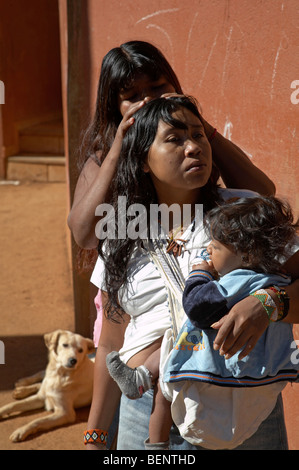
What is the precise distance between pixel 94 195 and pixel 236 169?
0.53 metres

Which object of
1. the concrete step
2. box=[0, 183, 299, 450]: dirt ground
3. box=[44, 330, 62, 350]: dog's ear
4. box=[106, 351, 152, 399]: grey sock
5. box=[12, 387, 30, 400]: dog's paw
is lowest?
→ box=[12, 387, 30, 400]: dog's paw

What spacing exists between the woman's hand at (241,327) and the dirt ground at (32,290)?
2539 mm

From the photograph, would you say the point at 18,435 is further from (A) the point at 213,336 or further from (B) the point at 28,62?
(B) the point at 28,62

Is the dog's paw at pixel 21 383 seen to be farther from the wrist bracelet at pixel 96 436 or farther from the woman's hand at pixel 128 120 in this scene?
the woman's hand at pixel 128 120

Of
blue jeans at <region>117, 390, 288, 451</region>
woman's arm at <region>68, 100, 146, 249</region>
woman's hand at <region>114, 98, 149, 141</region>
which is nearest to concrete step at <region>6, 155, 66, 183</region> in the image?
woman's arm at <region>68, 100, 146, 249</region>

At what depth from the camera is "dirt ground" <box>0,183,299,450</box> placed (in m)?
4.11

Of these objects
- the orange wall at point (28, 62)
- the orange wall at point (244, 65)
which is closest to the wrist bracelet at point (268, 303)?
the orange wall at point (244, 65)

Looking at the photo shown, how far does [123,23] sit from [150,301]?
2.78 m

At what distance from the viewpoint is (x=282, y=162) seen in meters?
3.01

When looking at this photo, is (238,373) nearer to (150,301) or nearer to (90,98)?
(150,301)

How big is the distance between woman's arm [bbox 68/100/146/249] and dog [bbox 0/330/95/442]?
216 cm

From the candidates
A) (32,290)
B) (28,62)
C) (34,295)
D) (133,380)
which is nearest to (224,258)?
(133,380)

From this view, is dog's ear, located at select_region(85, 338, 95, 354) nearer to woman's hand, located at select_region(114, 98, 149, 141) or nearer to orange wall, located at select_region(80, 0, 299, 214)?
orange wall, located at select_region(80, 0, 299, 214)
